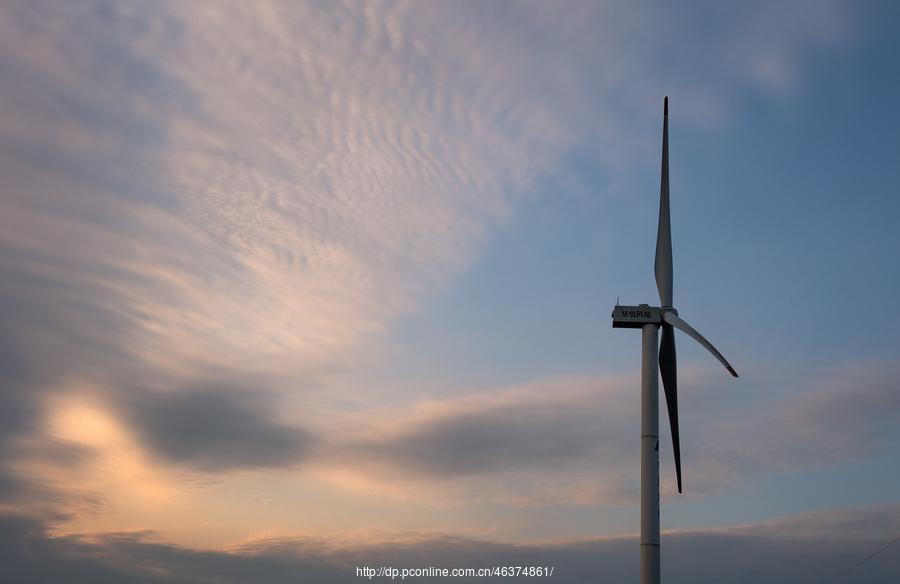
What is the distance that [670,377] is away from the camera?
7588 cm

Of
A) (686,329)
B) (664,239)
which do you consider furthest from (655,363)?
(664,239)

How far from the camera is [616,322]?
72.5 m

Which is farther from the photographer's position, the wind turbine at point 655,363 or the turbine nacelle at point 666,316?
the turbine nacelle at point 666,316

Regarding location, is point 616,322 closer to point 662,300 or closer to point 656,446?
point 662,300

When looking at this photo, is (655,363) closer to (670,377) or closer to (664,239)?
(670,377)

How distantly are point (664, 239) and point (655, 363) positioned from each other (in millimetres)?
16515

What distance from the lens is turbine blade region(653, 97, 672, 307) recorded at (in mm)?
76312

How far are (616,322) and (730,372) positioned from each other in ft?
36.2

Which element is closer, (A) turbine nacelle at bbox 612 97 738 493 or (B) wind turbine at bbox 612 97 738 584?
(B) wind turbine at bbox 612 97 738 584

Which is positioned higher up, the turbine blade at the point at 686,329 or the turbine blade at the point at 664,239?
the turbine blade at the point at 664,239

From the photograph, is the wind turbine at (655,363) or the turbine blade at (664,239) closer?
the wind turbine at (655,363)

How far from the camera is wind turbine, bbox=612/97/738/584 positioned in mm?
63500

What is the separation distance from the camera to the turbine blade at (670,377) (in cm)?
7388

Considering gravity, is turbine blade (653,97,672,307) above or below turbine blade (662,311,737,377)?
above
